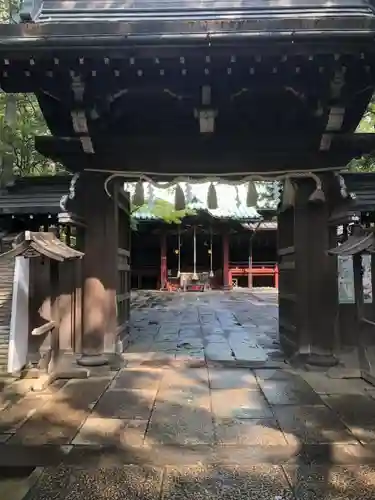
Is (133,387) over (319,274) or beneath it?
beneath

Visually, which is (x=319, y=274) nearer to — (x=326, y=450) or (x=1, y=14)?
(x=326, y=450)

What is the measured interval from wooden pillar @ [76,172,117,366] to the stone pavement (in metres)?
0.82

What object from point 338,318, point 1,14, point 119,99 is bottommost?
point 338,318

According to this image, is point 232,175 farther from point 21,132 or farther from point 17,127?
point 21,132

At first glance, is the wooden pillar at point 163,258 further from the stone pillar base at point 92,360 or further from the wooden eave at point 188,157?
the stone pillar base at point 92,360

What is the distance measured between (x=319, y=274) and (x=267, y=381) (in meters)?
1.76

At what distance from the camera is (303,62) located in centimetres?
538

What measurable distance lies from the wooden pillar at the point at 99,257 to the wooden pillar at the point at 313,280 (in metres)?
2.78

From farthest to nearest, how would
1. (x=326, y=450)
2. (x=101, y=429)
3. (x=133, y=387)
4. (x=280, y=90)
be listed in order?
(x=280, y=90) < (x=133, y=387) < (x=101, y=429) < (x=326, y=450)

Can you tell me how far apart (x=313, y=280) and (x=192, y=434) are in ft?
10.9

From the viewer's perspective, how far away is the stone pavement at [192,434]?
10.2ft

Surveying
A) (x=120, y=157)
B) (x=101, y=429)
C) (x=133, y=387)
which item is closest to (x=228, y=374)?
(x=133, y=387)

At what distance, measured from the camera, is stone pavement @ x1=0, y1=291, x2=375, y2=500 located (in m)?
3.10

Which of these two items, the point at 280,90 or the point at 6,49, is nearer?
the point at 6,49
